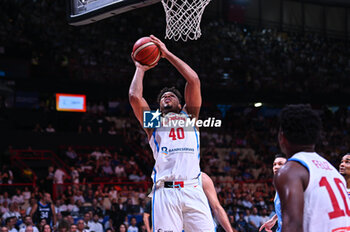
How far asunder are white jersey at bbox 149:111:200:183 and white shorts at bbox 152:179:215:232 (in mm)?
140

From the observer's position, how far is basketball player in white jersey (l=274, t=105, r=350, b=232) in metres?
2.45

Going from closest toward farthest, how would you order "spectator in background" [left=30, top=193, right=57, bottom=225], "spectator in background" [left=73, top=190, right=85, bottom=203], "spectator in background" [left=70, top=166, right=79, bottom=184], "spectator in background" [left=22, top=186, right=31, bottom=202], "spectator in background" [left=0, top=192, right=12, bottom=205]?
"spectator in background" [left=30, top=193, right=57, bottom=225]
"spectator in background" [left=0, top=192, right=12, bottom=205]
"spectator in background" [left=22, top=186, right=31, bottom=202]
"spectator in background" [left=73, top=190, right=85, bottom=203]
"spectator in background" [left=70, top=166, right=79, bottom=184]

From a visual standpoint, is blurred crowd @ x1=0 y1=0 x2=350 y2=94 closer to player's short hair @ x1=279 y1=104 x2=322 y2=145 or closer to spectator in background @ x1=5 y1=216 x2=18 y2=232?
spectator in background @ x1=5 y1=216 x2=18 y2=232

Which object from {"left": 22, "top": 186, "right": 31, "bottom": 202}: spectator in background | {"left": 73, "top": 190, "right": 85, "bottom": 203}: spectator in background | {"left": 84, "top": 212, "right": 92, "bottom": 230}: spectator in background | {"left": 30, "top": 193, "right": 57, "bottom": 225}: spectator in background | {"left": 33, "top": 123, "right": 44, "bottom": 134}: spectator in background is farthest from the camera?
{"left": 33, "top": 123, "right": 44, "bottom": 134}: spectator in background

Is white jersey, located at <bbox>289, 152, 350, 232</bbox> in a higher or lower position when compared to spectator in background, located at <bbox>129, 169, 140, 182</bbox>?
lower

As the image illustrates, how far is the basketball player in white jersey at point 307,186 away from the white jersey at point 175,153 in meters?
1.91

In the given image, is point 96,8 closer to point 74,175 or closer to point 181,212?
point 181,212

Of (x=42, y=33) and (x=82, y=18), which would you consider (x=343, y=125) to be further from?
(x=82, y=18)

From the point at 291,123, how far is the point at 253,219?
10665 millimetres

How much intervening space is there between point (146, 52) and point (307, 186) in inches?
102

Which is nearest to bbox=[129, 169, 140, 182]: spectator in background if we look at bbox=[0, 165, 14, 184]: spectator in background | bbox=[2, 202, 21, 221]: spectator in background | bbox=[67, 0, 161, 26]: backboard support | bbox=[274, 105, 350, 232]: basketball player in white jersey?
bbox=[0, 165, 14, 184]: spectator in background

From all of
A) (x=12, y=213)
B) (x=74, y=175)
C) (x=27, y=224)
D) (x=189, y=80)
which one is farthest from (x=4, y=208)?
(x=189, y=80)

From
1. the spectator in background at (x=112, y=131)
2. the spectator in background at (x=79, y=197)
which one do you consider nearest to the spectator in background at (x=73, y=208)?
the spectator in background at (x=79, y=197)

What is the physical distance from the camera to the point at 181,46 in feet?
66.0
